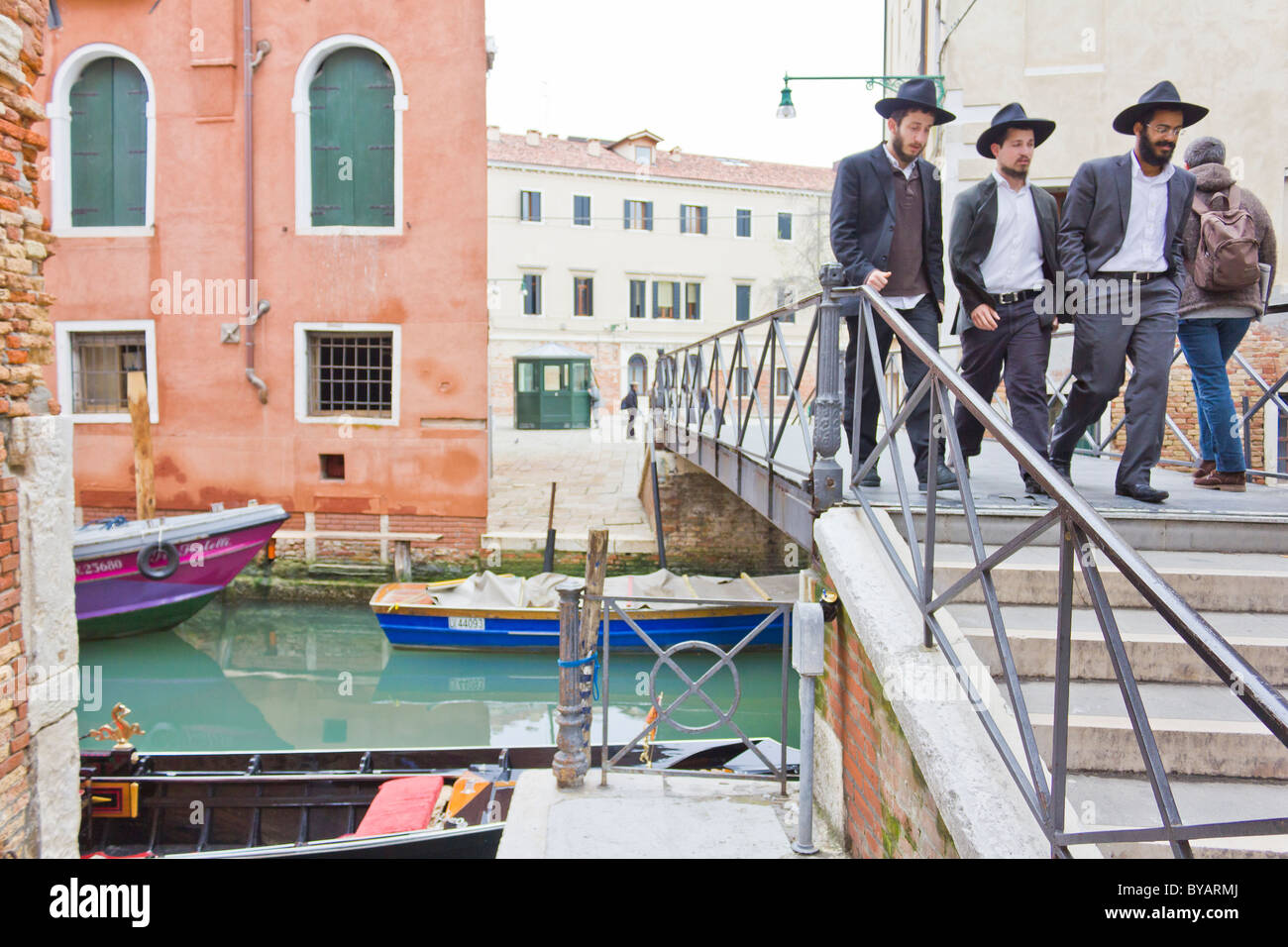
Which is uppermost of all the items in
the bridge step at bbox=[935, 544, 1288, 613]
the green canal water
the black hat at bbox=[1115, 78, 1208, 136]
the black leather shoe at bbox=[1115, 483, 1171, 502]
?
the black hat at bbox=[1115, 78, 1208, 136]

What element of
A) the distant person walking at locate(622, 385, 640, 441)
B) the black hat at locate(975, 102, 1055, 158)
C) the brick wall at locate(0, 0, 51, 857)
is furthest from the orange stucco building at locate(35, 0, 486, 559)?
the distant person walking at locate(622, 385, 640, 441)

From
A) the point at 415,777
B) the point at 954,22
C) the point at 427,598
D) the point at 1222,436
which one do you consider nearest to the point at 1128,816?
the point at 1222,436

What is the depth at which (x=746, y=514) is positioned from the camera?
13.4 meters

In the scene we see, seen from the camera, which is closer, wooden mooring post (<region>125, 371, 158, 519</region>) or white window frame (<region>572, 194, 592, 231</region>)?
wooden mooring post (<region>125, 371, 158, 519</region>)

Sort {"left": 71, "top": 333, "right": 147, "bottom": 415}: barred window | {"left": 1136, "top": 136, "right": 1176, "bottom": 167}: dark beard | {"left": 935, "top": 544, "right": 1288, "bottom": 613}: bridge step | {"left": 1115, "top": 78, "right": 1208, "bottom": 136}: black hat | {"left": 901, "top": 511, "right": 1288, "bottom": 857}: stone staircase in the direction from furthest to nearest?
{"left": 71, "top": 333, "right": 147, "bottom": 415}: barred window
{"left": 1136, "top": 136, "right": 1176, "bottom": 167}: dark beard
{"left": 1115, "top": 78, "right": 1208, "bottom": 136}: black hat
{"left": 935, "top": 544, "right": 1288, "bottom": 613}: bridge step
{"left": 901, "top": 511, "right": 1288, "bottom": 857}: stone staircase

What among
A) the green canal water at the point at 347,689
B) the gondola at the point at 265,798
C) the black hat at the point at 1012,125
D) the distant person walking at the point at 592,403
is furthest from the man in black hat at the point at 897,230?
the distant person walking at the point at 592,403

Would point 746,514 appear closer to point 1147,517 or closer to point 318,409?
point 318,409

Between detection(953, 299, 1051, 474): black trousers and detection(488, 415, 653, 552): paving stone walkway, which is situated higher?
detection(953, 299, 1051, 474): black trousers

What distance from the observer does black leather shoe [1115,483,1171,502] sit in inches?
154

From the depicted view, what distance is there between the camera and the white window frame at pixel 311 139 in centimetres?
1212

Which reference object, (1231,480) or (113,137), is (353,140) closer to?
(113,137)

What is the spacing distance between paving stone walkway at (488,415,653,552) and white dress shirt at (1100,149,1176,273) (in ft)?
30.4

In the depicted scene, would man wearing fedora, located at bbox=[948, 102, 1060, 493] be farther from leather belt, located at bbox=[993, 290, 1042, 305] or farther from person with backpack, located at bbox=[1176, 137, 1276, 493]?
person with backpack, located at bbox=[1176, 137, 1276, 493]

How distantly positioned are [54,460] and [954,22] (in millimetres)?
10362
